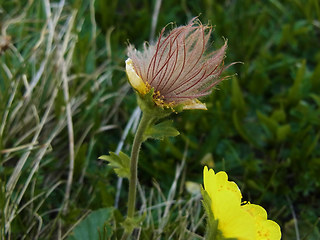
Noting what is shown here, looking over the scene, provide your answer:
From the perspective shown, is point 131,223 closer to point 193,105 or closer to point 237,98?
point 193,105

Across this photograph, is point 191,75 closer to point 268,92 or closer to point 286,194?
point 286,194

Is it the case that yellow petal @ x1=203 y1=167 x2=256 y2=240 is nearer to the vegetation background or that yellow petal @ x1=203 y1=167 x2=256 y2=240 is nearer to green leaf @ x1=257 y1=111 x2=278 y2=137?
the vegetation background

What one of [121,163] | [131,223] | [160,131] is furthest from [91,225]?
[160,131]

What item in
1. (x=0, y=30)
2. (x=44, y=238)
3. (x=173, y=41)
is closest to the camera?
(x=173, y=41)

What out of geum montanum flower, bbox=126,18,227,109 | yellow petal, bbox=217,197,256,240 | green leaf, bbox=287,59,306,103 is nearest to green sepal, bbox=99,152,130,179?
geum montanum flower, bbox=126,18,227,109

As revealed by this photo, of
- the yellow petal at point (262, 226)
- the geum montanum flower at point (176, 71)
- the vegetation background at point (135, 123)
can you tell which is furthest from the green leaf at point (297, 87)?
the yellow petal at point (262, 226)

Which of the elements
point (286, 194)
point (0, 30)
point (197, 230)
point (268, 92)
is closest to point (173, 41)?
point (197, 230)
